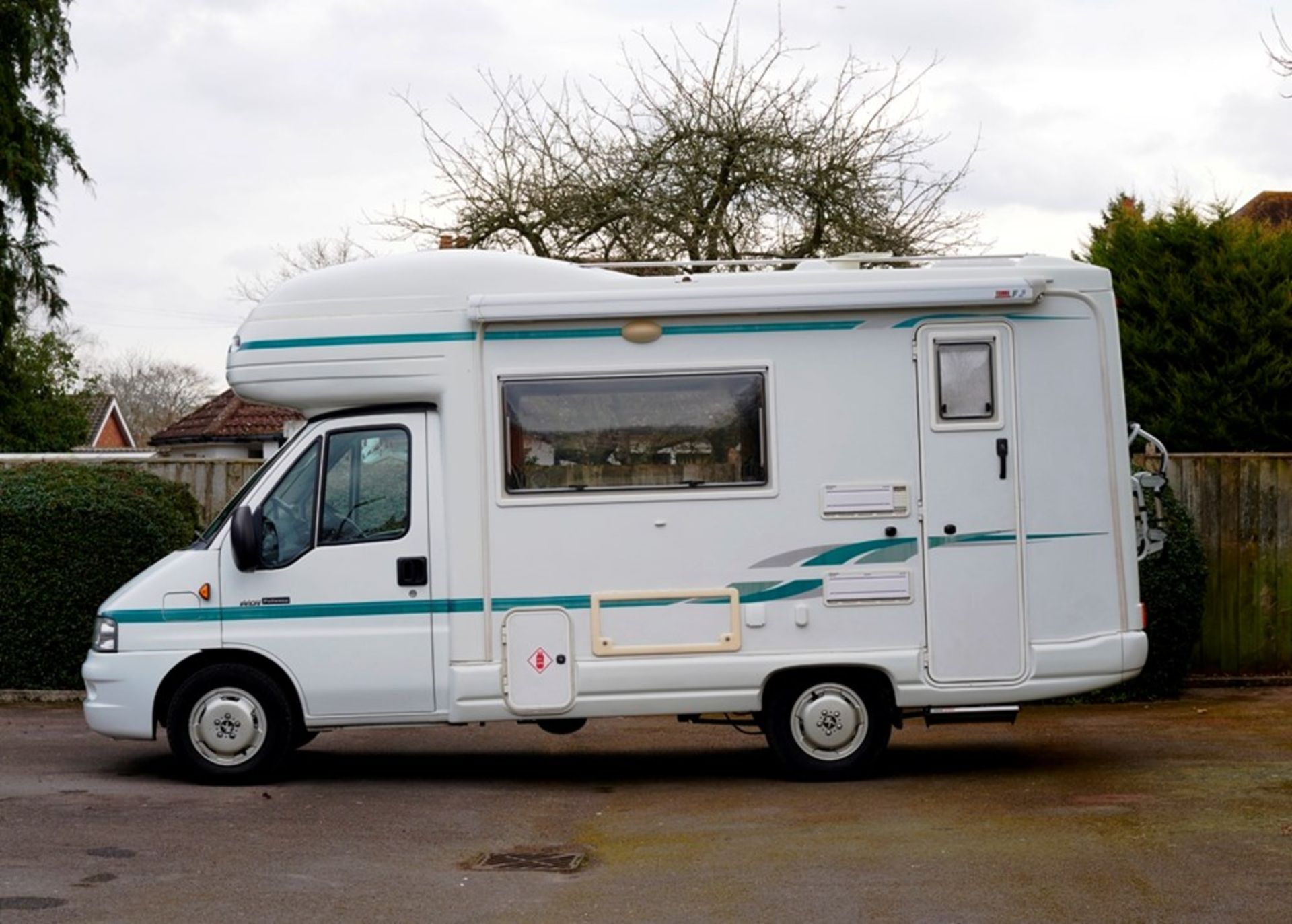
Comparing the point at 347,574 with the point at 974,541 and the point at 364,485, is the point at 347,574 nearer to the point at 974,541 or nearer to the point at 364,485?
the point at 364,485

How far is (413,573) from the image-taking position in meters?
9.47

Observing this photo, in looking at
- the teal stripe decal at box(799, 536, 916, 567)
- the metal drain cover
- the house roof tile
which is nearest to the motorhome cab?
the teal stripe decal at box(799, 536, 916, 567)

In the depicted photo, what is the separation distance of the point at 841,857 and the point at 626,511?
2.55 meters

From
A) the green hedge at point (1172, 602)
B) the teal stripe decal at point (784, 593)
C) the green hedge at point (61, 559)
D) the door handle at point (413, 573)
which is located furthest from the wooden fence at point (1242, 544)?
the green hedge at point (61, 559)

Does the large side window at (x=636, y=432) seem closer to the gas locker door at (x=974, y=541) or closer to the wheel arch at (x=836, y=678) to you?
the gas locker door at (x=974, y=541)

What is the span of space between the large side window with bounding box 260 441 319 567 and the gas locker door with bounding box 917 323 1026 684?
137 inches

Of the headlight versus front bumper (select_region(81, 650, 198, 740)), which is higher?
the headlight

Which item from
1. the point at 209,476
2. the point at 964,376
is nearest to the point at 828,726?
the point at 964,376

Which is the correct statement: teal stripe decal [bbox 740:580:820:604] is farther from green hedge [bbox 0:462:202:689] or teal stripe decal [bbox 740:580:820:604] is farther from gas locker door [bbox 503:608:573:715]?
green hedge [bbox 0:462:202:689]

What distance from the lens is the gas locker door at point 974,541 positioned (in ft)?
30.9

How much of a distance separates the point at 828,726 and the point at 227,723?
11.3 ft

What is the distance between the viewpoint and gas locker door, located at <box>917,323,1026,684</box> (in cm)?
941

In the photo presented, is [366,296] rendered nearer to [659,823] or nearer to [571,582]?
[571,582]

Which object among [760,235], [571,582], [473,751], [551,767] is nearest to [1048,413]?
[571,582]
